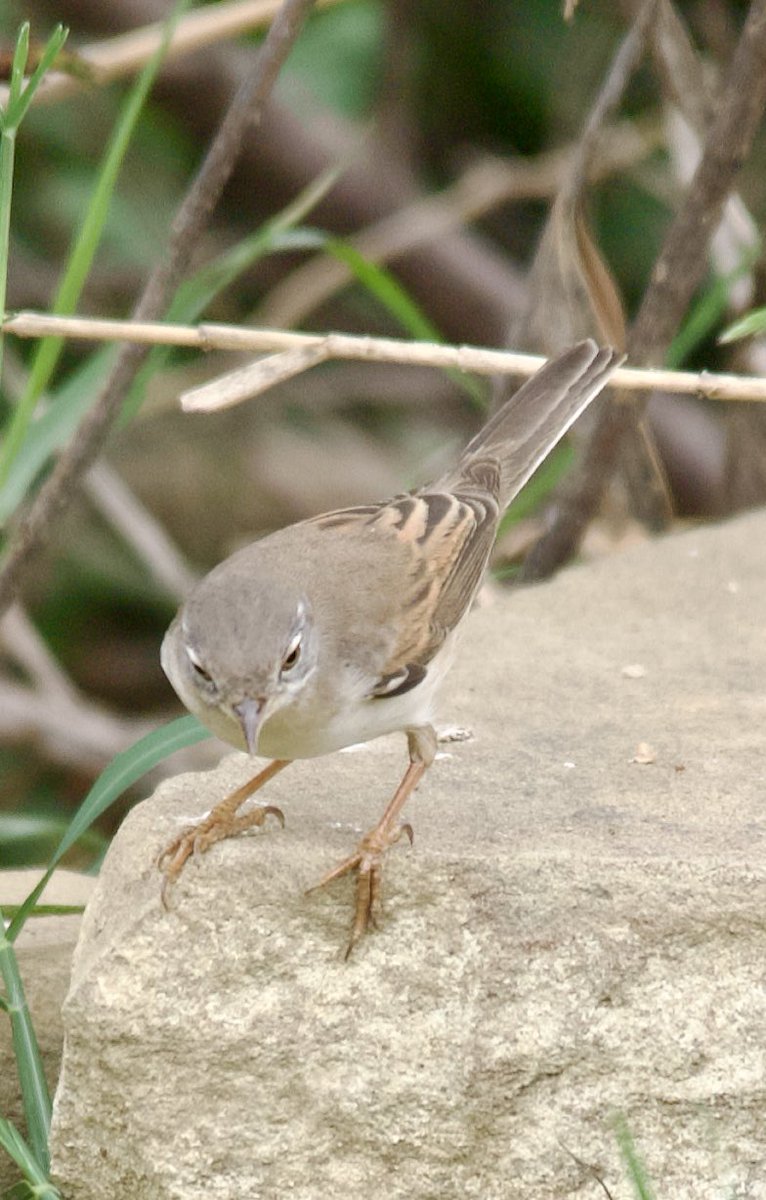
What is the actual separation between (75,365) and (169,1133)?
241 inches

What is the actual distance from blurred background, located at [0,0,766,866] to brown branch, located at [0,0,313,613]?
6.79 feet

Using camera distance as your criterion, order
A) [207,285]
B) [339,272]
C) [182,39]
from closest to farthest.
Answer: [207,285]
[182,39]
[339,272]

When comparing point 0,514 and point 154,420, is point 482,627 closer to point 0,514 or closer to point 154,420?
point 0,514

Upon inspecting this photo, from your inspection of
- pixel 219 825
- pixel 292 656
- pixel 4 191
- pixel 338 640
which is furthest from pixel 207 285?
pixel 219 825

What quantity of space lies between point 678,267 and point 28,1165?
3139 millimetres

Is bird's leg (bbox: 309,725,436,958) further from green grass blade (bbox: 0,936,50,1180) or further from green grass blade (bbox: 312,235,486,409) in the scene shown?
green grass blade (bbox: 312,235,486,409)

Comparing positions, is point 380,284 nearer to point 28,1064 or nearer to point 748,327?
point 748,327

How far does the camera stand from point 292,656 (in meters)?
3.46

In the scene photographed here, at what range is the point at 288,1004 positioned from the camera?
3.27m

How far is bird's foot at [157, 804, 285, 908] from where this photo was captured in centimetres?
333

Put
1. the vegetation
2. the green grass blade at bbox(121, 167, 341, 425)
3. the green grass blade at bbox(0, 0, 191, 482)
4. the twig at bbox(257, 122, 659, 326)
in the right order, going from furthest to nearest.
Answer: the twig at bbox(257, 122, 659, 326), the vegetation, the green grass blade at bbox(121, 167, 341, 425), the green grass blade at bbox(0, 0, 191, 482)

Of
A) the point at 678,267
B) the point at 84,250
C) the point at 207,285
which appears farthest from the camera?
the point at 678,267

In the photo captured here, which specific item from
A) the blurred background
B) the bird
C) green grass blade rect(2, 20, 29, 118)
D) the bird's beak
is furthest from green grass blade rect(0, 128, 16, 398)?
the blurred background

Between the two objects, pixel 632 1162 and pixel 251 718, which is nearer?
pixel 632 1162
